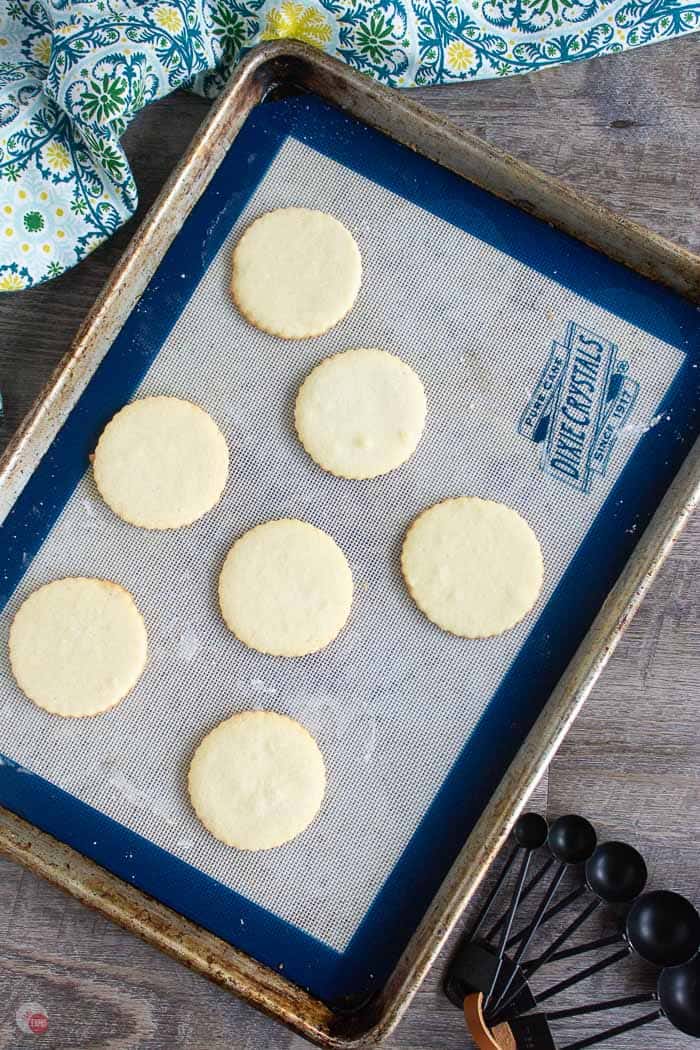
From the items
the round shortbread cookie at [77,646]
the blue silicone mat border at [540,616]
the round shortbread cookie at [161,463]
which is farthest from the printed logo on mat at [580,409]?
the round shortbread cookie at [77,646]

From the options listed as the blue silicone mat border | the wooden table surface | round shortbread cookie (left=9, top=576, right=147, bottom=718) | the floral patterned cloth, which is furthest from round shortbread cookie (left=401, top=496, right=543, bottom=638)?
the floral patterned cloth

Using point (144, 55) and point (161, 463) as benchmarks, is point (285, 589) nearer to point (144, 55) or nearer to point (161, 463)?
point (161, 463)

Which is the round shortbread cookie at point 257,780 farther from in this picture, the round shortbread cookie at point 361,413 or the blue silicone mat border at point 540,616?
the round shortbread cookie at point 361,413

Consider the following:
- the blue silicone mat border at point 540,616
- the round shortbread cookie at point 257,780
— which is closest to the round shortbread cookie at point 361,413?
the blue silicone mat border at point 540,616

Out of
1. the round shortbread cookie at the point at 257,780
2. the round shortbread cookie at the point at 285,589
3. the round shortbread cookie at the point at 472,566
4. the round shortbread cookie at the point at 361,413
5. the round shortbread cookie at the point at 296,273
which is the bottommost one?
the round shortbread cookie at the point at 257,780

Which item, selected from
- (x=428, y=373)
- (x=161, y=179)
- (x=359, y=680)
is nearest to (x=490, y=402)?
(x=428, y=373)

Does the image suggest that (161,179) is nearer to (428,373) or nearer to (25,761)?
(428,373)

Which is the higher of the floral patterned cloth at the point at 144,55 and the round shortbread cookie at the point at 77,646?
the floral patterned cloth at the point at 144,55
